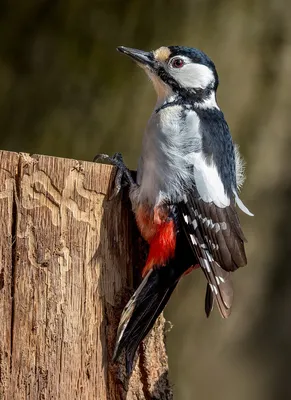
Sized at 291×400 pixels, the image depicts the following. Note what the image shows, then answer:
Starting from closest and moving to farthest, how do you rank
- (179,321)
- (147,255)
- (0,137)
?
(147,255) → (179,321) → (0,137)

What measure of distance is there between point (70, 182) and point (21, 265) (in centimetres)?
28

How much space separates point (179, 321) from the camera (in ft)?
13.2

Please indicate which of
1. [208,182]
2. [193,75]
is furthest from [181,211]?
[193,75]

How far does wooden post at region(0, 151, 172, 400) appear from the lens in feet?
7.06

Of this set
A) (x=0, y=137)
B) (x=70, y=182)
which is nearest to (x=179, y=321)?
(x=0, y=137)

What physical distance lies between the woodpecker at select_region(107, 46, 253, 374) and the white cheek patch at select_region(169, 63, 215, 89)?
14 centimetres

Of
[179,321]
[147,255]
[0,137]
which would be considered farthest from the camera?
[0,137]

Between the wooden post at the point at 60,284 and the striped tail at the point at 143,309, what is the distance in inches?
1.3

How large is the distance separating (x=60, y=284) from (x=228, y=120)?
1992 millimetres

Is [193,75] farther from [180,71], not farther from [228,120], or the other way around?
[228,120]

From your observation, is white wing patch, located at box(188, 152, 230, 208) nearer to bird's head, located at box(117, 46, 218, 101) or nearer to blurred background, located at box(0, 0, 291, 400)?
bird's head, located at box(117, 46, 218, 101)

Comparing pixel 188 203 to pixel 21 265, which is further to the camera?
pixel 188 203

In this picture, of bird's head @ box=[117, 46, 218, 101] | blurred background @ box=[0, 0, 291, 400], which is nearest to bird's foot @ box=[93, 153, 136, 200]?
bird's head @ box=[117, 46, 218, 101]

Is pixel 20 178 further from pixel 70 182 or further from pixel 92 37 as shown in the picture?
pixel 92 37
